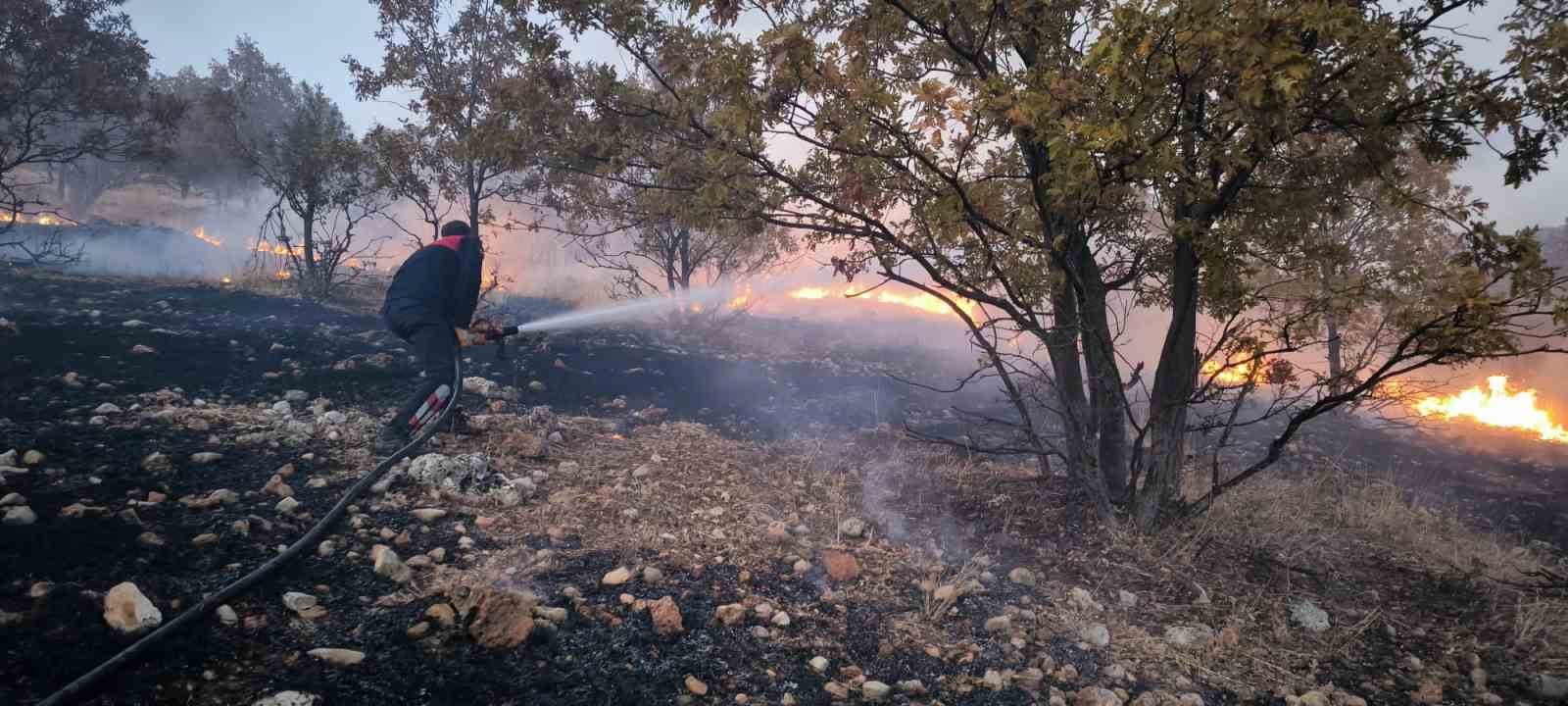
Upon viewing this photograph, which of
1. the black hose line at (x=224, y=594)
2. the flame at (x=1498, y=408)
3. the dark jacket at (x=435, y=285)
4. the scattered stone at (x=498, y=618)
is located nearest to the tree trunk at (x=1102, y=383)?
the scattered stone at (x=498, y=618)

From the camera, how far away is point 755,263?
14.1 m

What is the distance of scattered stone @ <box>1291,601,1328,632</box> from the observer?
11.9 feet

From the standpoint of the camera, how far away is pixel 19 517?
3145 mm

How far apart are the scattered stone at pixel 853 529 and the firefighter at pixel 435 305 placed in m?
3.29

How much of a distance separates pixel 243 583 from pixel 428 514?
3.83ft

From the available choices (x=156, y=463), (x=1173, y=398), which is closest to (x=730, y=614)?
(x=1173, y=398)

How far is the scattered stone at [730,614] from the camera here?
3229 mm

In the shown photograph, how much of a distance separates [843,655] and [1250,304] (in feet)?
9.57

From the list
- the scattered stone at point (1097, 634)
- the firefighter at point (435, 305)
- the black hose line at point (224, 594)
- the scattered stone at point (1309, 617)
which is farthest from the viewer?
the firefighter at point (435, 305)

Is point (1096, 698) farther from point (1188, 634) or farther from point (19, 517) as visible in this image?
point (19, 517)

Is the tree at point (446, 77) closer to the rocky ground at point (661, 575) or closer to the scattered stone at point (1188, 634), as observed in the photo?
the rocky ground at point (661, 575)

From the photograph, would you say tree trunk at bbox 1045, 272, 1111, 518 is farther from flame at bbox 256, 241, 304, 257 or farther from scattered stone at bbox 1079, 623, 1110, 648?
flame at bbox 256, 241, 304, 257

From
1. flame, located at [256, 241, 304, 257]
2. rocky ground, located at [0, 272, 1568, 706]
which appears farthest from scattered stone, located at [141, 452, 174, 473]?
flame, located at [256, 241, 304, 257]

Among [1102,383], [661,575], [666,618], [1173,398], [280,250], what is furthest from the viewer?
[280,250]
